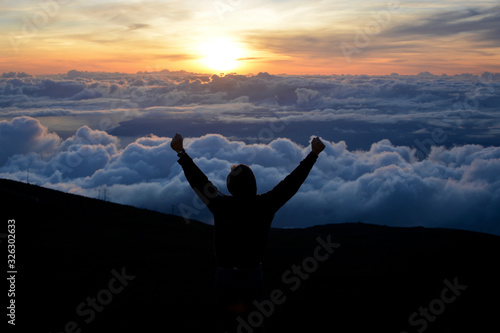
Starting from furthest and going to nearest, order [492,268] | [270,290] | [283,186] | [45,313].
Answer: [492,268]
[270,290]
[45,313]
[283,186]

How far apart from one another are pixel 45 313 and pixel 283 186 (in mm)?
7650

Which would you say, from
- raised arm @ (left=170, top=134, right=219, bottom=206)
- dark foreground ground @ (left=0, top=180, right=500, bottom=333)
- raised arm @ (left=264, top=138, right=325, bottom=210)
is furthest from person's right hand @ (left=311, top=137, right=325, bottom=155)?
dark foreground ground @ (left=0, top=180, right=500, bottom=333)

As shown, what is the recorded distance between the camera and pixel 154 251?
17016mm

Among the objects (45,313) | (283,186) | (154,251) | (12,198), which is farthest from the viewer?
(12,198)

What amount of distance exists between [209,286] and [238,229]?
8742mm

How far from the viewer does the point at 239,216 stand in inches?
136

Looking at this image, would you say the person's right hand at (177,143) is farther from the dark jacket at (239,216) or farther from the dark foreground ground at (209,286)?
the dark foreground ground at (209,286)

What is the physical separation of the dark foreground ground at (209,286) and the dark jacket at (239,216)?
52 cm

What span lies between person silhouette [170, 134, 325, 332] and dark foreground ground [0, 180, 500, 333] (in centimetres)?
18

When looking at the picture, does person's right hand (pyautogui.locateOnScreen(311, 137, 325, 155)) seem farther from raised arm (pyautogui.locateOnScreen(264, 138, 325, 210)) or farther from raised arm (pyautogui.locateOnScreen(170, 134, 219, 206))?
raised arm (pyautogui.locateOnScreen(170, 134, 219, 206))

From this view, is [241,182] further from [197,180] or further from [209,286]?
[209,286]

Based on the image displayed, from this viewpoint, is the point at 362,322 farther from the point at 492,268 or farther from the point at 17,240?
the point at 17,240

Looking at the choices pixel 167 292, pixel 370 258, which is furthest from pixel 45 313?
pixel 370 258

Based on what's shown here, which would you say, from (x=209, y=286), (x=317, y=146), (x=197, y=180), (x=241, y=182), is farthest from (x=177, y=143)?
(x=209, y=286)
